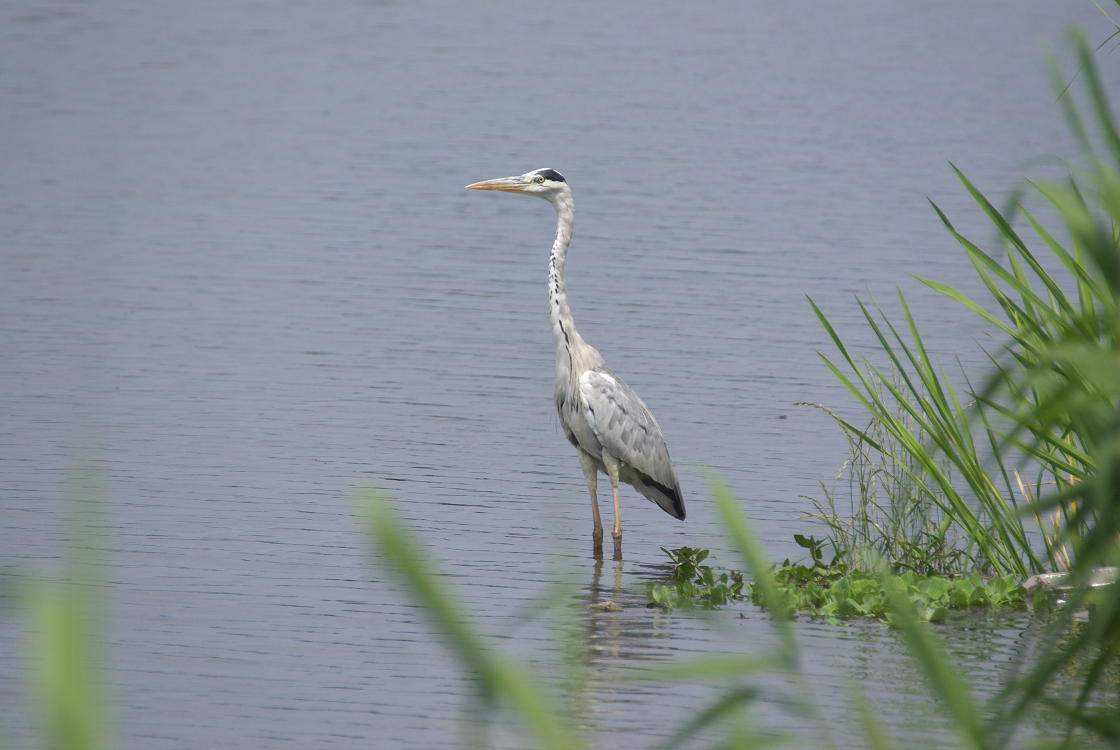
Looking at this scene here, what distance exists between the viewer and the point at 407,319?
1312cm

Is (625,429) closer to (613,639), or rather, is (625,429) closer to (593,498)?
(593,498)

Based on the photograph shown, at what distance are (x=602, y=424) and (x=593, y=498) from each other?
400 mm

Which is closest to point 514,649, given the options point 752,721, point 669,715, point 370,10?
point 669,715

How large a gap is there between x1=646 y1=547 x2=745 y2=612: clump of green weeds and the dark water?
4.0 inches

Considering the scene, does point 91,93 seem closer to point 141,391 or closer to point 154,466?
point 141,391

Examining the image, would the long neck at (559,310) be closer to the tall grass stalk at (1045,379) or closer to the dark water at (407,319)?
the dark water at (407,319)

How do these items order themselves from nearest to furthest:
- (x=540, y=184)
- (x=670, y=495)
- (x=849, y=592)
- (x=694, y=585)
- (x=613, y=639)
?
(x=613, y=639) < (x=849, y=592) < (x=694, y=585) < (x=670, y=495) < (x=540, y=184)

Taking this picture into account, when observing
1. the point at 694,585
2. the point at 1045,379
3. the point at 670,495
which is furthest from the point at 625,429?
the point at 1045,379

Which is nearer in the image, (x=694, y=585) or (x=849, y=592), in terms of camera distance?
(x=849, y=592)

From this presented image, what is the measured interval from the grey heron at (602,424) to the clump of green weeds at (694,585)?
644mm

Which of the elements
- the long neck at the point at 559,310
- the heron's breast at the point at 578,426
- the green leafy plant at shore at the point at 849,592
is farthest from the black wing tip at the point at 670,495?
the green leafy plant at shore at the point at 849,592

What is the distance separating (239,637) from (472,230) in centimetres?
1119

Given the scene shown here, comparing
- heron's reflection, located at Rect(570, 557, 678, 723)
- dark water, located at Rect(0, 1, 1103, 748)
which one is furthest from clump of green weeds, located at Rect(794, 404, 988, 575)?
heron's reflection, located at Rect(570, 557, 678, 723)

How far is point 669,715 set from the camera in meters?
5.33
